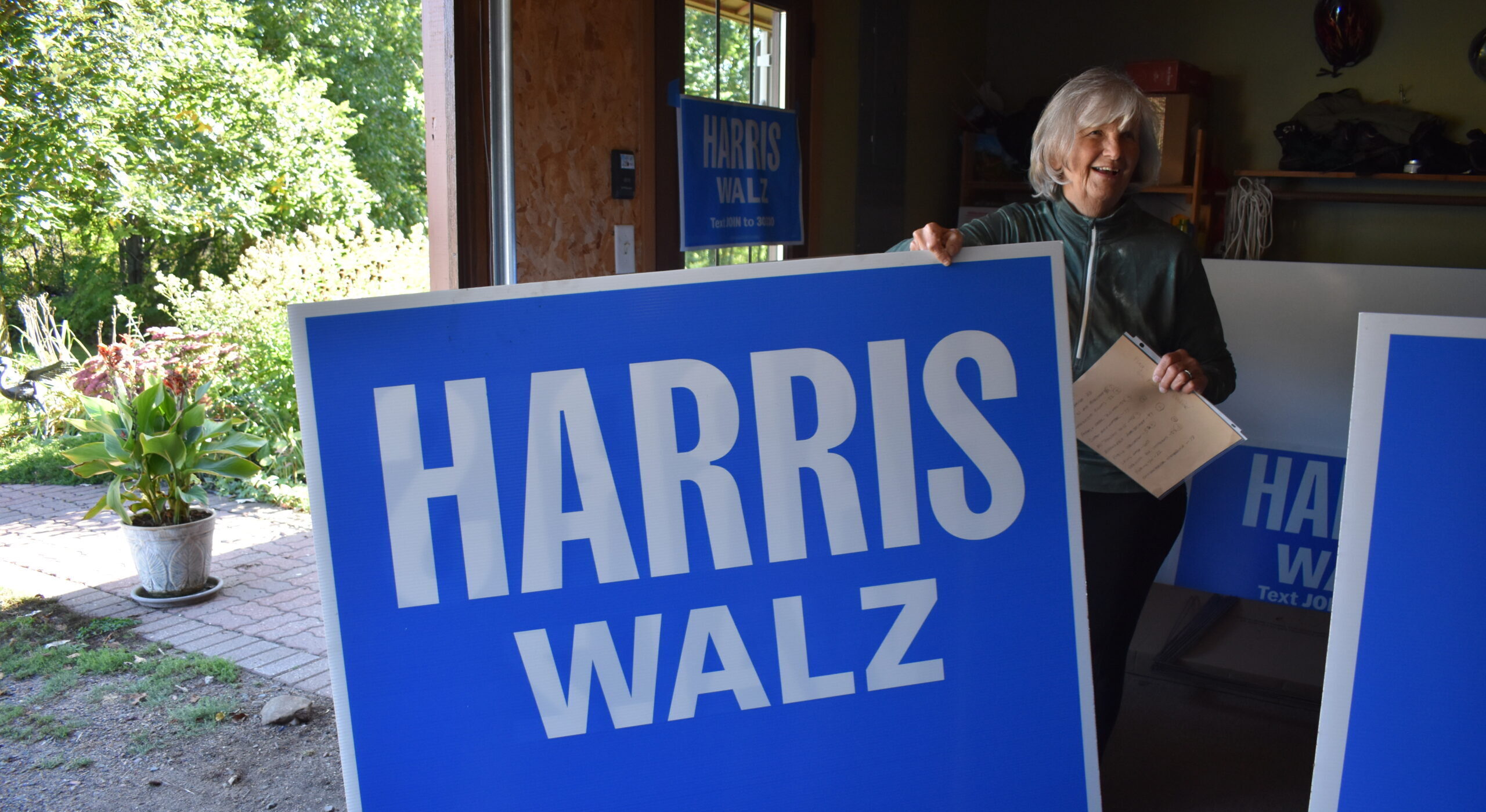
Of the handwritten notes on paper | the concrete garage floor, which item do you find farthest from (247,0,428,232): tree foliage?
the handwritten notes on paper

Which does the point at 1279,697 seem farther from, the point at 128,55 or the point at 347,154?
the point at 347,154

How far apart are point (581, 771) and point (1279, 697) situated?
8.06 ft

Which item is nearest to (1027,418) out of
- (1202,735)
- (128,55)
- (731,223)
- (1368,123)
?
(1202,735)

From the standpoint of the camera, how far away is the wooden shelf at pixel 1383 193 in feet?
15.6

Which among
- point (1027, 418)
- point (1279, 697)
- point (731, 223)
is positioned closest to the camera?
point (1027, 418)

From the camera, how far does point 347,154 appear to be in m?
12.0

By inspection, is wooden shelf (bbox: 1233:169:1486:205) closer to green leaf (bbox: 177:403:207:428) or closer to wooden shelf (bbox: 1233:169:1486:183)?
wooden shelf (bbox: 1233:169:1486:183)

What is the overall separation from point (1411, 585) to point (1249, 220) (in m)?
4.38

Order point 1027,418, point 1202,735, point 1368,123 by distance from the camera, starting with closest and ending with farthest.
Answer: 1. point 1027,418
2. point 1202,735
3. point 1368,123

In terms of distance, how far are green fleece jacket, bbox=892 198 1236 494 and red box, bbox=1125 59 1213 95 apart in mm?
3563

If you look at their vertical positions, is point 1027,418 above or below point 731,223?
below

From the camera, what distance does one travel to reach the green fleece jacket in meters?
1.83

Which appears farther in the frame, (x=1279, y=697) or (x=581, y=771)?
(x=1279, y=697)

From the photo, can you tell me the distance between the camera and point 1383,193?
4.95m
